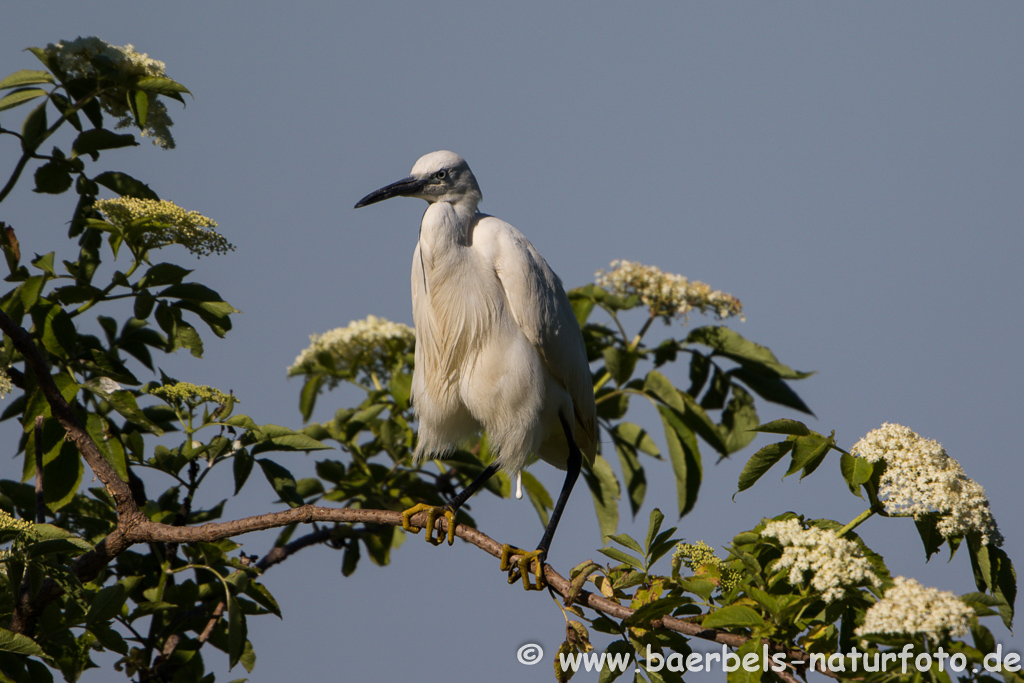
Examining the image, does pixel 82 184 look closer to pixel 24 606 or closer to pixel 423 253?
pixel 423 253

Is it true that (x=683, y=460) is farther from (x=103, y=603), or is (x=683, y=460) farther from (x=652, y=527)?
(x=103, y=603)

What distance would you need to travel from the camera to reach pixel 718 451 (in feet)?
13.9

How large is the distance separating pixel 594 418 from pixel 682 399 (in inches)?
17.2

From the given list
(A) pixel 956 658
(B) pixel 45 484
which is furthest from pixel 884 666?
(B) pixel 45 484

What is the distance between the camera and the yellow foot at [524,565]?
10.7 ft

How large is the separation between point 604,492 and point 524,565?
115 cm

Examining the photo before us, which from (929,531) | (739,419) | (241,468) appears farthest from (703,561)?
(739,419)

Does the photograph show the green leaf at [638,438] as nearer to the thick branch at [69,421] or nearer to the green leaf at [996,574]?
the green leaf at [996,574]

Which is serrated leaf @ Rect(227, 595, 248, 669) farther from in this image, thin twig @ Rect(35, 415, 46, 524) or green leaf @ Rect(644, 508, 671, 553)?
green leaf @ Rect(644, 508, 671, 553)

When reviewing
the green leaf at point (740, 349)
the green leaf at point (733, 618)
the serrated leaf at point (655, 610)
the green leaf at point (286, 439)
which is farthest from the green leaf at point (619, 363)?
the green leaf at point (733, 618)

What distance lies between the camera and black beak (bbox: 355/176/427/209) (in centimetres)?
380

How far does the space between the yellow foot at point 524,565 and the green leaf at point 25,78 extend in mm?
Answer: 2499

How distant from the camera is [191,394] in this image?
303 centimetres

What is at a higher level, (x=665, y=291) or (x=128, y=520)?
(x=665, y=291)
